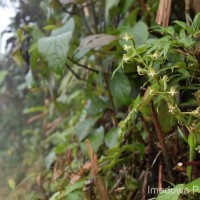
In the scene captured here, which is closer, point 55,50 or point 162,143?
point 162,143

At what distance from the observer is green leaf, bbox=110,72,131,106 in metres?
0.69

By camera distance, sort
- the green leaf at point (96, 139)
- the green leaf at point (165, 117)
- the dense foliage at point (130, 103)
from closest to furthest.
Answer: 1. the dense foliage at point (130, 103)
2. the green leaf at point (165, 117)
3. the green leaf at point (96, 139)

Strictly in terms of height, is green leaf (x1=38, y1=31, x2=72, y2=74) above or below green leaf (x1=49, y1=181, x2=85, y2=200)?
above

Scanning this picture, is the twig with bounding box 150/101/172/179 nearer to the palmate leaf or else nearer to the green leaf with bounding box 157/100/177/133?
the green leaf with bounding box 157/100/177/133

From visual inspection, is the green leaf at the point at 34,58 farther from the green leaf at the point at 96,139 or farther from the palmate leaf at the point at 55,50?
the green leaf at the point at 96,139

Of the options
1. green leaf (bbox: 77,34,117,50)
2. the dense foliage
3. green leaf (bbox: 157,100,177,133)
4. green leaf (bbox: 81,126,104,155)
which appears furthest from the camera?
green leaf (bbox: 81,126,104,155)

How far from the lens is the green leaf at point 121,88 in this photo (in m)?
0.69

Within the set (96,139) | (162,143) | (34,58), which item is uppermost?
(34,58)

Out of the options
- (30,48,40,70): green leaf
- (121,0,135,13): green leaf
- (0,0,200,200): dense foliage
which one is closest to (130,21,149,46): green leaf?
(0,0,200,200): dense foliage

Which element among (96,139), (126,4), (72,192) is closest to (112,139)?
(96,139)

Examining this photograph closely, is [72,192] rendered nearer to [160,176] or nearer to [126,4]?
[160,176]

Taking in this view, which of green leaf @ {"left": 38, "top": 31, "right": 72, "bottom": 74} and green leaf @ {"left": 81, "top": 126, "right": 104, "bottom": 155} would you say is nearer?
green leaf @ {"left": 38, "top": 31, "right": 72, "bottom": 74}

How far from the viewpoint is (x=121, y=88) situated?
2.30 ft

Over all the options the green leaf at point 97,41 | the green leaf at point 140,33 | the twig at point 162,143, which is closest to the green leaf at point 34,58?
the green leaf at point 97,41
